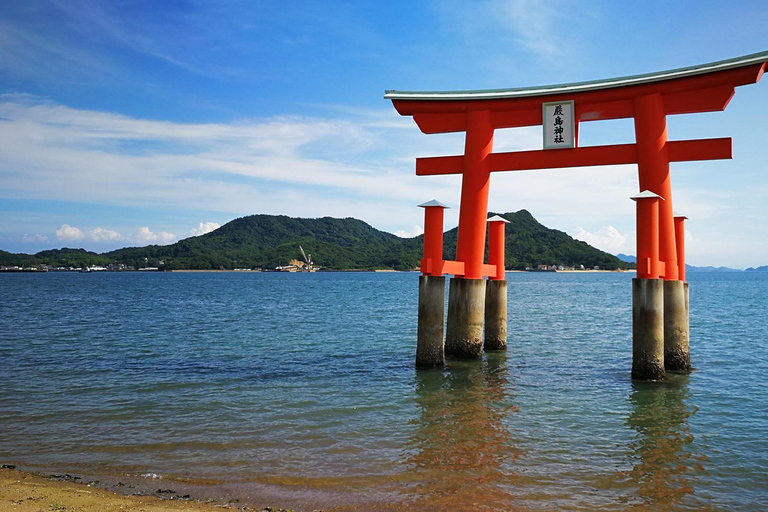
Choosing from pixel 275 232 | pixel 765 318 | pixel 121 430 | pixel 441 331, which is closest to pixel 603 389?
pixel 441 331

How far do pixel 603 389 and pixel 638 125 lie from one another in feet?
18.8

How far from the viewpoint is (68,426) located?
8891mm

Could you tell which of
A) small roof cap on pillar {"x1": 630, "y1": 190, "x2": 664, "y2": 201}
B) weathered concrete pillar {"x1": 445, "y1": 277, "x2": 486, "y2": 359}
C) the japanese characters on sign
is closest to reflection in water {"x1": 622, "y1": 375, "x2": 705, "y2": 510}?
weathered concrete pillar {"x1": 445, "y1": 277, "x2": 486, "y2": 359}

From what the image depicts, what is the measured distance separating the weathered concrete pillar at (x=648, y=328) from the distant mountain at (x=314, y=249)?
335 feet

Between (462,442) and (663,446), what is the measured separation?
2.97 metres

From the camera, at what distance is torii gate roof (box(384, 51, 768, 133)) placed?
37.0 ft

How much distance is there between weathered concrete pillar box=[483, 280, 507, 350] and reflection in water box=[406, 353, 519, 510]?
2.45 meters

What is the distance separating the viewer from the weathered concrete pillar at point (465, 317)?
1252 centimetres

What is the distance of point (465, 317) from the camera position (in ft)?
41.5

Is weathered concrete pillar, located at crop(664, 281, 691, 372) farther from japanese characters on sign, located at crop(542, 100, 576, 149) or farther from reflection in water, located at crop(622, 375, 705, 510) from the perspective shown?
japanese characters on sign, located at crop(542, 100, 576, 149)

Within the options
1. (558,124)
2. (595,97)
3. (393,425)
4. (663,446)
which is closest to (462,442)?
(393,425)

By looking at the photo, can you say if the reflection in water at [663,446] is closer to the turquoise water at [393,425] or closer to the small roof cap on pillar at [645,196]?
the turquoise water at [393,425]

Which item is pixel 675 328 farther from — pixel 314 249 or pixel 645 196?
pixel 314 249

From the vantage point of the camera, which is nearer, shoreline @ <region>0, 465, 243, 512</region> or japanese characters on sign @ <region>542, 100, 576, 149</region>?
shoreline @ <region>0, 465, 243, 512</region>
